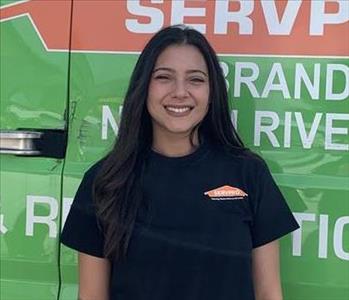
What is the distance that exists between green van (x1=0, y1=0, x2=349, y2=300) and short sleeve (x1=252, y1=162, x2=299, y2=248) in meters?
0.21

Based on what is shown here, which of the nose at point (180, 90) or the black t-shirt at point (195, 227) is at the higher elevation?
the nose at point (180, 90)

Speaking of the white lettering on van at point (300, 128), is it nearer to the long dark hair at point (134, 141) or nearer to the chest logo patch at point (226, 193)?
the long dark hair at point (134, 141)

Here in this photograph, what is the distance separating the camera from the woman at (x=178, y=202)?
1506 mm

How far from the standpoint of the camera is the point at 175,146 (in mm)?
1605

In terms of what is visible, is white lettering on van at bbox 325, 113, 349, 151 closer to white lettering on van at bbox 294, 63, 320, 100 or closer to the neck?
white lettering on van at bbox 294, 63, 320, 100

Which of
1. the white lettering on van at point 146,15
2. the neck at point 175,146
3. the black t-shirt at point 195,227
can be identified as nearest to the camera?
the black t-shirt at point 195,227

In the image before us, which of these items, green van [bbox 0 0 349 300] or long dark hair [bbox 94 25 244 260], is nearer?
long dark hair [bbox 94 25 244 260]

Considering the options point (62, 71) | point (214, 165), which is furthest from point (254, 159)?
point (62, 71)

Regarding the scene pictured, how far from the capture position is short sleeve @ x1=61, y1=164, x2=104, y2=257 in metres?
1.58

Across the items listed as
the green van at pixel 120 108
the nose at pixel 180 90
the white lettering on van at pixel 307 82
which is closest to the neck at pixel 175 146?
the nose at pixel 180 90

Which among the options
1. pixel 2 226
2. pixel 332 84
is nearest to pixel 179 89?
pixel 332 84

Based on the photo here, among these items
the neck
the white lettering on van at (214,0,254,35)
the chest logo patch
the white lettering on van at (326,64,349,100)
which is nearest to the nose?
the neck

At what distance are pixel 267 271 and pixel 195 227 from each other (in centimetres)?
23

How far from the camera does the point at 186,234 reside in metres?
1.51
